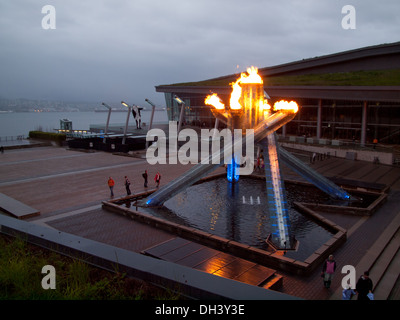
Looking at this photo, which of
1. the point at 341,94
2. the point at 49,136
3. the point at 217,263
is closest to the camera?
the point at 217,263

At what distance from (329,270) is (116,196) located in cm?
1251

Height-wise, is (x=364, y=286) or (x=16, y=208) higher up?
(x=364, y=286)

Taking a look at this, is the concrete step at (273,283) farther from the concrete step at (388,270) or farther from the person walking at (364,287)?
the concrete step at (388,270)

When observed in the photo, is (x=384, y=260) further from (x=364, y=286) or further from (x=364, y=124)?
(x=364, y=124)

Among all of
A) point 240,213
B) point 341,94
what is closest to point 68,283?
point 240,213

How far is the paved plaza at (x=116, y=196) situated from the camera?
11159 mm

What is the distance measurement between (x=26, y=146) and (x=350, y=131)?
38.6m

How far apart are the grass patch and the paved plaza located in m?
5.24

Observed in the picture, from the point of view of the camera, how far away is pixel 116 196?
1823 cm

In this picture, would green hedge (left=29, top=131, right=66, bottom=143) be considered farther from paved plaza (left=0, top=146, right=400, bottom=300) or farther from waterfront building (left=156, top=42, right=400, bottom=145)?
waterfront building (left=156, top=42, right=400, bottom=145)

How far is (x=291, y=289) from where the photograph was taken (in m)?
9.23

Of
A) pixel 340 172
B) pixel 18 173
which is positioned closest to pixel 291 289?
pixel 340 172

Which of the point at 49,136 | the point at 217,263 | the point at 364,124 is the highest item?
the point at 364,124

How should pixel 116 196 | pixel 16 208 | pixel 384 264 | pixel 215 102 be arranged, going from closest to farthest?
pixel 384 264 < pixel 16 208 < pixel 215 102 < pixel 116 196
